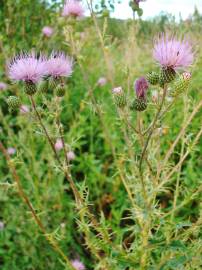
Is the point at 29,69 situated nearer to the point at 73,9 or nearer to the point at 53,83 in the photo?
the point at 53,83

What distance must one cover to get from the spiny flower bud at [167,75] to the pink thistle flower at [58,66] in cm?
36

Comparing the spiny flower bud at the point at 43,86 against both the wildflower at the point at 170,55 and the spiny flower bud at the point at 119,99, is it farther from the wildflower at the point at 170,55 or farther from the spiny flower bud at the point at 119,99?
the wildflower at the point at 170,55

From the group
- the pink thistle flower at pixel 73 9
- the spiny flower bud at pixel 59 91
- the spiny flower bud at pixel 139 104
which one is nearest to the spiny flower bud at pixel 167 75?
the spiny flower bud at pixel 139 104

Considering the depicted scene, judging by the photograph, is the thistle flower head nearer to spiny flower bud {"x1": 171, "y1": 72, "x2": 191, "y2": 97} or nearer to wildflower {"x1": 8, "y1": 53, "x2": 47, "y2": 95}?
spiny flower bud {"x1": 171, "y1": 72, "x2": 191, "y2": 97}

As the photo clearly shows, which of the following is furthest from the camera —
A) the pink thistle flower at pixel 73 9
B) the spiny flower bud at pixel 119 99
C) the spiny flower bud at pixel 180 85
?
the pink thistle flower at pixel 73 9

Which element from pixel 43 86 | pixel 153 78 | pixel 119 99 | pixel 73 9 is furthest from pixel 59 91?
pixel 73 9

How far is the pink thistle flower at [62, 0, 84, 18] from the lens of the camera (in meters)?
1.82

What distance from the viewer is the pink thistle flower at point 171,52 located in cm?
124

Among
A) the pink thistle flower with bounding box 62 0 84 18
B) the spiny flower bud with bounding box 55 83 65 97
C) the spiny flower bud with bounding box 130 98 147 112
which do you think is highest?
the pink thistle flower with bounding box 62 0 84 18

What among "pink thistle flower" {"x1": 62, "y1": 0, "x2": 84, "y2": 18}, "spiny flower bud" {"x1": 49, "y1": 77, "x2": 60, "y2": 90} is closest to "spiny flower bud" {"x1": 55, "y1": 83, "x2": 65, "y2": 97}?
"spiny flower bud" {"x1": 49, "y1": 77, "x2": 60, "y2": 90}

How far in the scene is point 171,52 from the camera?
124 cm

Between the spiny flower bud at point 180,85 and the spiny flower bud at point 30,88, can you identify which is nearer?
the spiny flower bud at point 180,85

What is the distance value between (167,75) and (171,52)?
7 cm

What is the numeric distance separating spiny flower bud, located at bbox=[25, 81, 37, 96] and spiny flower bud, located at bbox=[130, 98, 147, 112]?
0.30m
